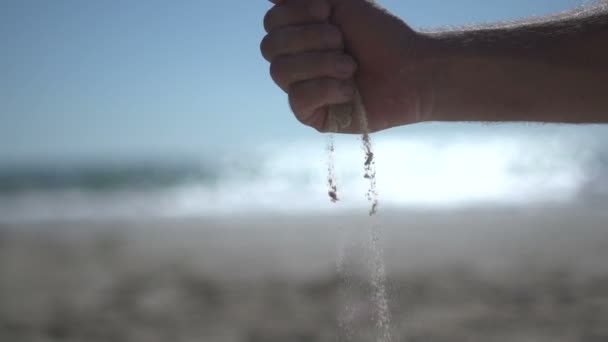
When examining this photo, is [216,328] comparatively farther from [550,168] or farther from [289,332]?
[550,168]

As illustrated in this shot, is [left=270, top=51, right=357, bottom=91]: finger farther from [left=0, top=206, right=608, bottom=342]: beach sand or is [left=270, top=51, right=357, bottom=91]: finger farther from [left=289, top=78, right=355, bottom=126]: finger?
[left=0, top=206, right=608, bottom=342]: beach sand

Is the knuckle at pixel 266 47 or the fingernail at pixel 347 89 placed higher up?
the knuckle at pixel 266 47

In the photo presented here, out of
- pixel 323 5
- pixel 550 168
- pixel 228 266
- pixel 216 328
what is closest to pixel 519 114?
pixel 323 5

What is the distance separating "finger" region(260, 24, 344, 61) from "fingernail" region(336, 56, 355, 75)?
5 centimetres

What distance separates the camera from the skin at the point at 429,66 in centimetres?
171

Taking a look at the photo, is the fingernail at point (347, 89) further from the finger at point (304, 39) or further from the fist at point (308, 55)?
the finger at point (304, 39)

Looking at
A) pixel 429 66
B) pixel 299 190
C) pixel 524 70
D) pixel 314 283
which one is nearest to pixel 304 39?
pixel 429 66

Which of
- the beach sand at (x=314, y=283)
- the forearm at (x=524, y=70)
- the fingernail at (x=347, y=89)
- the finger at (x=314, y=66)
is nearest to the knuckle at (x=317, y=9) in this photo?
the finger at (x=314, y=66)

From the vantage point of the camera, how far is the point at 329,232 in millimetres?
9500

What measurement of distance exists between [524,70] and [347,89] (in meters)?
0.60

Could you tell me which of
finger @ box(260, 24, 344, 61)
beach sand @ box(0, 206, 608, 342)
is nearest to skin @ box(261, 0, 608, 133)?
finger @ box(260, 24, 344, 61)

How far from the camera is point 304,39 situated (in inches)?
66.5

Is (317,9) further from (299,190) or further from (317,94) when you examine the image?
(299,190)

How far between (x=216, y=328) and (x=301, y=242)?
3.85 meters
